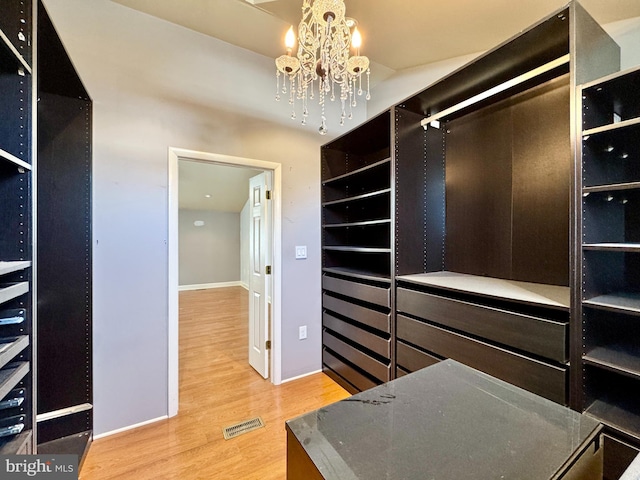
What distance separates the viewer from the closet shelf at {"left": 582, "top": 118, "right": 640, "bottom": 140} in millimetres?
1006

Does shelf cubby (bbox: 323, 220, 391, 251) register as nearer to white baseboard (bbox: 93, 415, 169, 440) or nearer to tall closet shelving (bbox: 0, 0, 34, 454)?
white baseboard (bbox: 93, 415, 169, 440)

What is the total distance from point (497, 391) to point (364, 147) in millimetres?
2386

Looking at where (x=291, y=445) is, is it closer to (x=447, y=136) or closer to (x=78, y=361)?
(x=78, y=361)

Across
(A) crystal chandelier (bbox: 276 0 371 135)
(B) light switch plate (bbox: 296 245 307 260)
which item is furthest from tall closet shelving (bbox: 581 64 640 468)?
(B) light switch plate (bbox: 296 245 307 260)

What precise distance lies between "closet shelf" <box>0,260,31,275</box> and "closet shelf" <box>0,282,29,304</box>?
0.05 m

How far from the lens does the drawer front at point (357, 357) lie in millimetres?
2058

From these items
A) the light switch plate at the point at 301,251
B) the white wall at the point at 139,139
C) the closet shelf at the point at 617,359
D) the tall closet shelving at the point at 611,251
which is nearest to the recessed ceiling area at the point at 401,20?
the white wall at the point at 139,139

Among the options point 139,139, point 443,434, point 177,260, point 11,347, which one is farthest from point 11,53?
point 443,434

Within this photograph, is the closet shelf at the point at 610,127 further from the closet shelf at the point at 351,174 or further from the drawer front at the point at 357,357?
the drawer front at the point at 357,357

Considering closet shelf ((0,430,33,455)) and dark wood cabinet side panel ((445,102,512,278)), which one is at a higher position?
dark wood cabinet side panel ((445,102,512,278))

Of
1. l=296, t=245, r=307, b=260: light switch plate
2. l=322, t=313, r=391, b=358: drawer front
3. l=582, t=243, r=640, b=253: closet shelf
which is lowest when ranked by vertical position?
l=322, t=313, r=391, b=358: drawer front

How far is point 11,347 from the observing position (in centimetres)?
88

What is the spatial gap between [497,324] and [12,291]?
6.35 feet

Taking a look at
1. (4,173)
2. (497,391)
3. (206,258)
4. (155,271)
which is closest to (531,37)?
(497,391)
